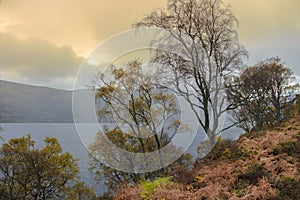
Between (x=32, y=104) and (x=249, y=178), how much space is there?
162 meters

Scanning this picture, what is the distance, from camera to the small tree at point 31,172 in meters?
16.7

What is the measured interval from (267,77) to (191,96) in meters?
9.08

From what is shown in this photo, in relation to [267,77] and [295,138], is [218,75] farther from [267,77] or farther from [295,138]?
[267,77]

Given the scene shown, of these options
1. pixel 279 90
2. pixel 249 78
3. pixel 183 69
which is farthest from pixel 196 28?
pixel 279 90

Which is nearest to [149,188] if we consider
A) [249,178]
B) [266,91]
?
[249,178]

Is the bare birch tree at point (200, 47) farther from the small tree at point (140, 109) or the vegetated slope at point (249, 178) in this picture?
the vegetated slope at point (249, 178)

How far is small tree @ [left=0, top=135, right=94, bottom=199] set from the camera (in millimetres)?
16688

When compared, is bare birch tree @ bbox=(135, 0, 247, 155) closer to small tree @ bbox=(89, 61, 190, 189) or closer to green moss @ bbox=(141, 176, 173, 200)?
small tree @ bbox=(89, 61, 190, 189)

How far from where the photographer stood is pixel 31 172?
17.1 m

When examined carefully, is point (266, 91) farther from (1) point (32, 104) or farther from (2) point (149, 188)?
(1) point (32, 104)

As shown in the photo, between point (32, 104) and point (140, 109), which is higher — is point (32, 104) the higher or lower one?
the higher one

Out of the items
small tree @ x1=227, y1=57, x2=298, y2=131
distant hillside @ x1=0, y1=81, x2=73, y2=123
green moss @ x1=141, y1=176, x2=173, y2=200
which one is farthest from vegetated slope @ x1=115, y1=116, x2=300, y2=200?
distant hillside @ x1=0, y1=81, x2=73, y2=123

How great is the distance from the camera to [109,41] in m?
7.59

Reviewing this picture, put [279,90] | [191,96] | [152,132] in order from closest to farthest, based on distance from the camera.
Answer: [191,96] < [152,132] < [279,90]
